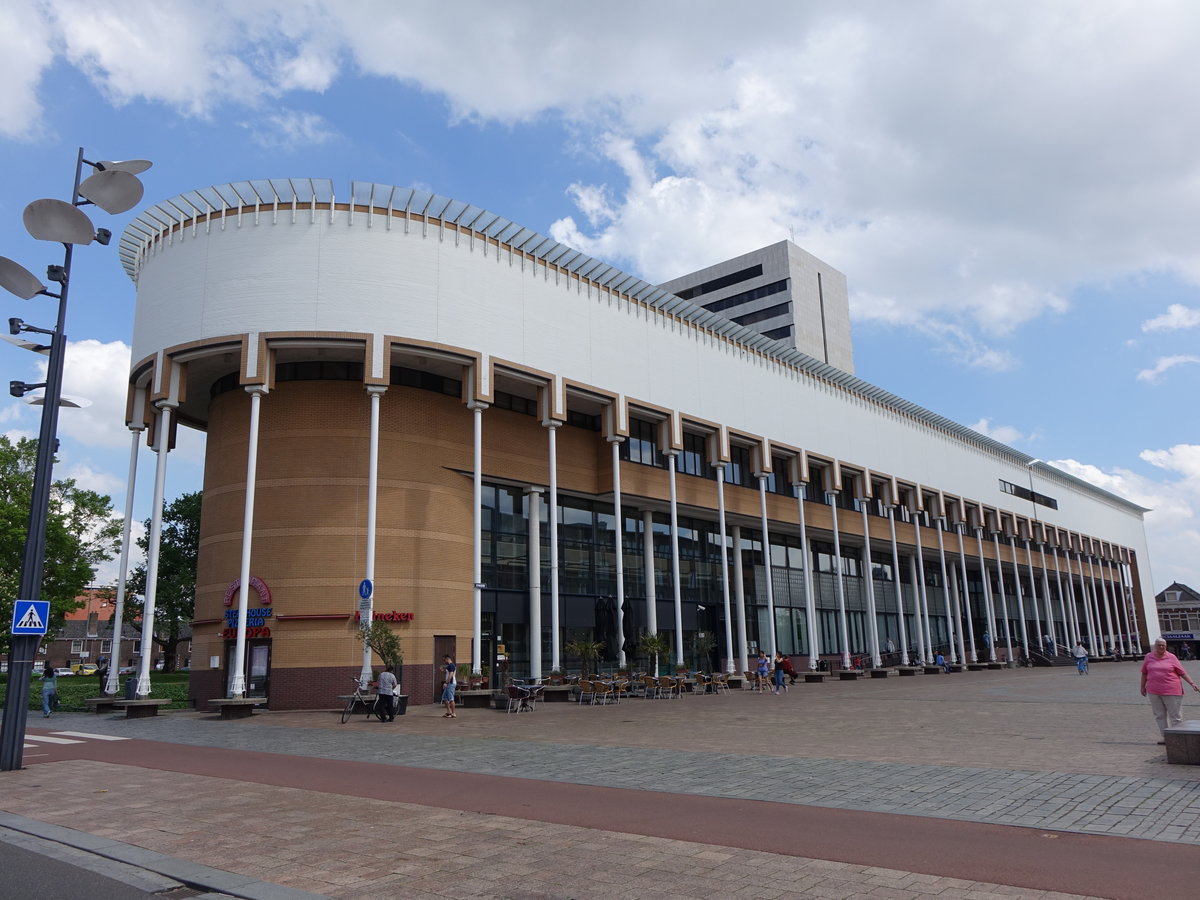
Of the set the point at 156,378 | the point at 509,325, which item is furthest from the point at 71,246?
the point at 509,325

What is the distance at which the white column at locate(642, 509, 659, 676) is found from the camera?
4178cm

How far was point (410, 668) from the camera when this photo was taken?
31078 mm

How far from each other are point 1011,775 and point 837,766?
239cm

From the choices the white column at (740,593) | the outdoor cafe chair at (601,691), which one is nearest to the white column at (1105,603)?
the white column at (740,593)

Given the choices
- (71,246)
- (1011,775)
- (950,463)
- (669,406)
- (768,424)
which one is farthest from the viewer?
(950,463)

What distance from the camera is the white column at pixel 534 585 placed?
35.8m

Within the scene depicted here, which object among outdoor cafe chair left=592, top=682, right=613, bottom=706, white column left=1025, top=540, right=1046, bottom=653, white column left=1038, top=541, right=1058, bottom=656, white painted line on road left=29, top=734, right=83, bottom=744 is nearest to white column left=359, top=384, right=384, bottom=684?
outdoor cafe chair left=592, top=682, right=613, bottom=706

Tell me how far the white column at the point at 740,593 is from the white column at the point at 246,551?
79.8 ft

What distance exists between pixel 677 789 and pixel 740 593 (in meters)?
36.4

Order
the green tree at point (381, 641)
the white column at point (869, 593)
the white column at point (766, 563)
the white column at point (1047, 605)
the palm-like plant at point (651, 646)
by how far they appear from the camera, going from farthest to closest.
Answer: the white column at point (1047, 605), the white column at point (869, 593), the white column at point (766, 563), the palm-like plant at point (651, 646), the green tree at point (381, 641)

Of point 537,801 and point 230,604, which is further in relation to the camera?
point 230,604

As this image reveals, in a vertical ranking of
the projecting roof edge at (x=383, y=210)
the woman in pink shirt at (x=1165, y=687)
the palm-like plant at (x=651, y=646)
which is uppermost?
the projecting roof edge at (x=383, y=210)

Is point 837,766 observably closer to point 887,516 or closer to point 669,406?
point 669,406

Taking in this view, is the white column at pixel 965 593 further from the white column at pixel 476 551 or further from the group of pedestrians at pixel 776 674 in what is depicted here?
the white column at pixel 476 551
